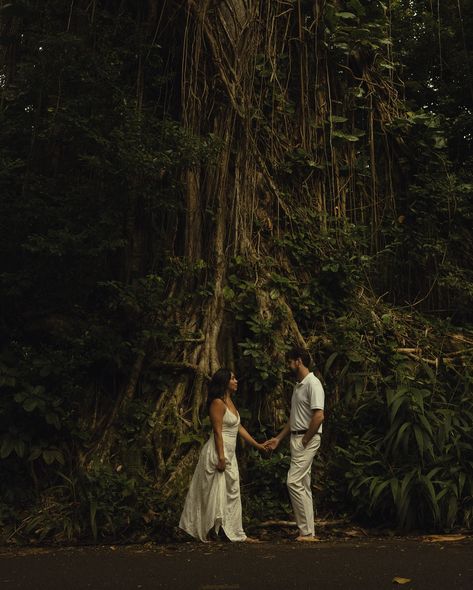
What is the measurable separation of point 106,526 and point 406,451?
2847 millimetres

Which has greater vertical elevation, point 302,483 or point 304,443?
point 304,443

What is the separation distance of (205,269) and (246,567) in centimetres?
382

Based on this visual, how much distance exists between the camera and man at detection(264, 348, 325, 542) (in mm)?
6875

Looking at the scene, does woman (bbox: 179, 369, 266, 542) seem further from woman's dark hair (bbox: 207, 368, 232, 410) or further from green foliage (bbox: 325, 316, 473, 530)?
green foliage (bbox: 325, 316, 473, 530)

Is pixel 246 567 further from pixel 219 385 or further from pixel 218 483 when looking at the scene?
pixel 219 385

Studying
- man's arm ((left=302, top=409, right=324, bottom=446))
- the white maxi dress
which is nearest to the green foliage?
man's arm ((left=302, top=409, right=324, bottom=446))

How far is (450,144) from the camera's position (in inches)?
461

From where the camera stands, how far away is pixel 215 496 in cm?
682

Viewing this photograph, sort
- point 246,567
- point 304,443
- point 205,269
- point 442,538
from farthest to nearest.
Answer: point 205,269, point 304,443, point 442,538, point 246,567

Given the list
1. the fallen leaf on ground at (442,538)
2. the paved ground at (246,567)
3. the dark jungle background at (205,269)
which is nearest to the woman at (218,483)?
the paved ground at (246,567)

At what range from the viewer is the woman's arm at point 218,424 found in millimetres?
6859

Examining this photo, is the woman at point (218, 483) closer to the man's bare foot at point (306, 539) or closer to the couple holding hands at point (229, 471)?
the couple holding hands at point (229, 471)

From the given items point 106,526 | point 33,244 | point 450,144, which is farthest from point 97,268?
point 450,144

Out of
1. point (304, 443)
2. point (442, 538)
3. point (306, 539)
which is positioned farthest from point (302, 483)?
point (442, 538)
